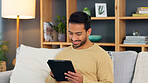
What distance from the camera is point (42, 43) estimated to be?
3682 mm

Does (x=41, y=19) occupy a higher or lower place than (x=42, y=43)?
higher

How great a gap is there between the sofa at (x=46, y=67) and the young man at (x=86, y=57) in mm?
288

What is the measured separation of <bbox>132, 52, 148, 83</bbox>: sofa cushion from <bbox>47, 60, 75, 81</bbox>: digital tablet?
0.60 metres

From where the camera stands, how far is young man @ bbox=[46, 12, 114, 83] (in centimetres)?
170

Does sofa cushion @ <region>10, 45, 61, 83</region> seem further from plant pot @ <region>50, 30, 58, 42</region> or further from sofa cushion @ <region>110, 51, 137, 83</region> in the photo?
plant pot @ <region>50, 30, 58, 42</region>

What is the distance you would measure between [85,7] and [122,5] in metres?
0.60

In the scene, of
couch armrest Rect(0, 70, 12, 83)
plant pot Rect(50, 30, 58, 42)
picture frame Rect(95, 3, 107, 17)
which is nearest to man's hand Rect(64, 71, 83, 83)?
couch armrest Rect(0, 70, 12, 83)

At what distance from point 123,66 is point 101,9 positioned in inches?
60.4

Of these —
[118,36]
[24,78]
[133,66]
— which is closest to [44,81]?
[24,78]

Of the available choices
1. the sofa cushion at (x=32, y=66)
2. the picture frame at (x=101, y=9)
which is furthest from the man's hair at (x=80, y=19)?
the picture frame at (x=101, y=9)

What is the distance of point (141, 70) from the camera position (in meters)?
1.99

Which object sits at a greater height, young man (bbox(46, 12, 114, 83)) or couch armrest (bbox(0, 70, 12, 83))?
young man (bbox(46, 12, 114, 83))

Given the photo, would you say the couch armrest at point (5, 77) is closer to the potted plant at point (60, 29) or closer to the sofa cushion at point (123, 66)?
the sofa cushion at point (123, 66)

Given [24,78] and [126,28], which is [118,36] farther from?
[24,78]
